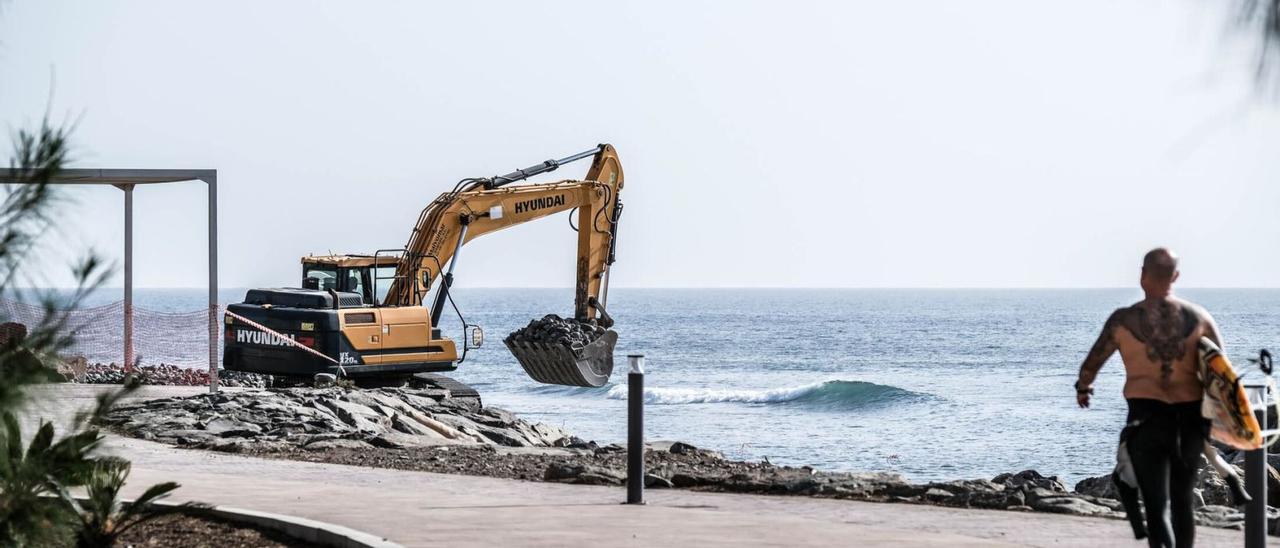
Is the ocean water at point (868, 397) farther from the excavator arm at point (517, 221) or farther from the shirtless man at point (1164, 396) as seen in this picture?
the shirtless man at point (1164, 396)

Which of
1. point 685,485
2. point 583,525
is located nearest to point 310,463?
point 685,485

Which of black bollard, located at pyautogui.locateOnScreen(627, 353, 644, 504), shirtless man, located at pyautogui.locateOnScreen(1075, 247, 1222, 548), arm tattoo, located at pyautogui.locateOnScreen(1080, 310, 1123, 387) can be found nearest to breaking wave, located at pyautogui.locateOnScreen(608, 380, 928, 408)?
black bollard, located at pyautogui.locateOnScreen(627, 353, 644, 504)

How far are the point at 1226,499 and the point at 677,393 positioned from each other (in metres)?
40.0

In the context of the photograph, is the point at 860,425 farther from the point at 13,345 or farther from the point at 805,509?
the point at 13,345

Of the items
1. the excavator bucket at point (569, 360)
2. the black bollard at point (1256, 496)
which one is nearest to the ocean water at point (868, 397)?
the excavator bucket at point (569, 360)

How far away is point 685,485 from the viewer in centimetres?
1273

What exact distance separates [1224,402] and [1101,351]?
67cm

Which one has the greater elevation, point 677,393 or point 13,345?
point 13,345

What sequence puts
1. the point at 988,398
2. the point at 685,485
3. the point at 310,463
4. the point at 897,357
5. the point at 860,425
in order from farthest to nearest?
1. the point at 897,357
2. the point at 988,398
3. the point at 860,425
4. the point at 310,463
5. the point at 685,485

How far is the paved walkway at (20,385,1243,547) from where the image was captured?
30.8 feet

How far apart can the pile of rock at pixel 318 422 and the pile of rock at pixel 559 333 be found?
1763mm

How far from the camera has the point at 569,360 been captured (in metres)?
25.2

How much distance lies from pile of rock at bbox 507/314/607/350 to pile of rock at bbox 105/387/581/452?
5.78ft

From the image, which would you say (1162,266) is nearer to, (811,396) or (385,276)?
(385,276)
